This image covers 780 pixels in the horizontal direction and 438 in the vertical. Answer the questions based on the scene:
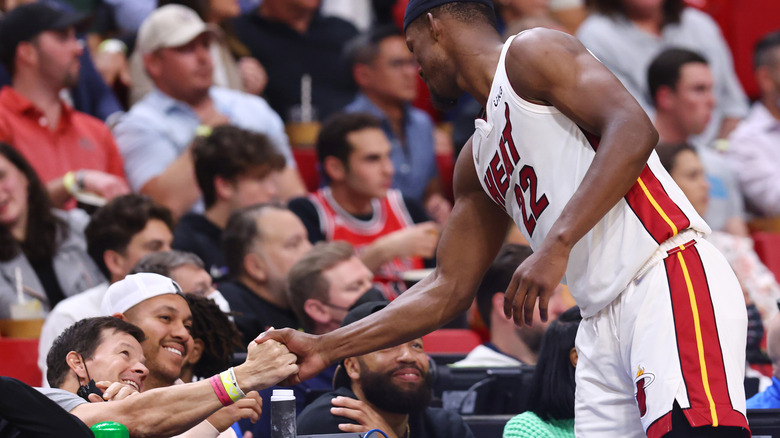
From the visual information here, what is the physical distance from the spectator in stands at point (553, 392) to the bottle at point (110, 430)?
4.62ft

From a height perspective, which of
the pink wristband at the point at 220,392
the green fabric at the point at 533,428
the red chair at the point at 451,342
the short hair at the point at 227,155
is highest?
the pink wristband at the point at 220,392

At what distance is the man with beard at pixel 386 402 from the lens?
397 centimetres

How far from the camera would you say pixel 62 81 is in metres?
6.60

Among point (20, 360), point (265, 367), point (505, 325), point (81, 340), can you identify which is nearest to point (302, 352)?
point (265, 367)

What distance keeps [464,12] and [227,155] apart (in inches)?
134

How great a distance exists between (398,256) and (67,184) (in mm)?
1873

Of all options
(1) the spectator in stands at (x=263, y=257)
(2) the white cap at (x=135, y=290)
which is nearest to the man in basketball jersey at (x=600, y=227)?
(2) the white cap at (x=135, y=290)

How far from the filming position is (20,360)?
4.75m

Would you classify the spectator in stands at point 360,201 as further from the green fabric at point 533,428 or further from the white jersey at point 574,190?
the white jersey at point 574,190

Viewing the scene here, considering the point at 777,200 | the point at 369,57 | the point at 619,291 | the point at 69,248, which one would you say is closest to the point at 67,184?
the point at 69,248

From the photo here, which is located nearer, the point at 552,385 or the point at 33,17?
the point at 552,385

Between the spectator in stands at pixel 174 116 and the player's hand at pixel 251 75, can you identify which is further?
the player's hand at pixel 251 75

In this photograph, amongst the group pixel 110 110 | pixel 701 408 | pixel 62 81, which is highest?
pixel 701 408

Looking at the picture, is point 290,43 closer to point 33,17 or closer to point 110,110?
point 110,110
